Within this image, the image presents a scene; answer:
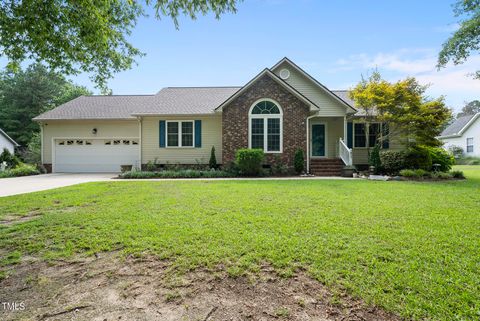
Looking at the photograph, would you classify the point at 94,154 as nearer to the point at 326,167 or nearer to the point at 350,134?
the point at 326,167

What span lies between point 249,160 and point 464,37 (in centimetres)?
1255

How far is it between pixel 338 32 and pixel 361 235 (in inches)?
488

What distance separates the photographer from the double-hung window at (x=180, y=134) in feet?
51.1

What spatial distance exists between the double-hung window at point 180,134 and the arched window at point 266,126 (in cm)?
421

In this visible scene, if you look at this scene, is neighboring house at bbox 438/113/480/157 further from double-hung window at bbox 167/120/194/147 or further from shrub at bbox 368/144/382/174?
double-hung window at bbox 167/120/194/147

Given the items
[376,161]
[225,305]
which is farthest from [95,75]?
[376,161]

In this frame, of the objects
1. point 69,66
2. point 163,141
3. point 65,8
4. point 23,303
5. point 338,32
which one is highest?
point 338,32

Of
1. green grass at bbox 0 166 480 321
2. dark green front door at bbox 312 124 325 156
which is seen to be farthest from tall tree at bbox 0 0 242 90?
dark green front door at bbox 312 124 325 156

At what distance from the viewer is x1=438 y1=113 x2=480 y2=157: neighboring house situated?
88.2 ft

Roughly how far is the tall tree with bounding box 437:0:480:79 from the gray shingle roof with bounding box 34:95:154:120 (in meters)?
17.6

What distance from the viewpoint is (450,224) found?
14.1ft

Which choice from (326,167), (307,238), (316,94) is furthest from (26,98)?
(307,238)

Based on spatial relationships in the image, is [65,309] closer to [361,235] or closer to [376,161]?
[361,235]

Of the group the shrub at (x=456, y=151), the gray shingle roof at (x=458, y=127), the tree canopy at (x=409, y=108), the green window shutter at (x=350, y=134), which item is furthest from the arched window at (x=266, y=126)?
the gray shingle roof at (x=458, y=127)
